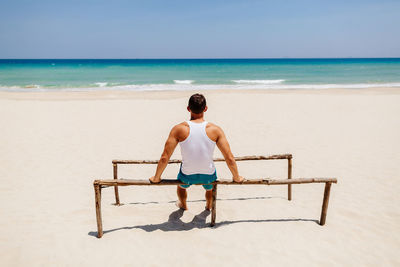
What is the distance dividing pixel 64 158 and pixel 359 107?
507 inches

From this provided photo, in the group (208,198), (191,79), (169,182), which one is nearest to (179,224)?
(208,198)

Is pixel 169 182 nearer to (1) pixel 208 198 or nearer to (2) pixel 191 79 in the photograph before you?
(1) pixel 208 198

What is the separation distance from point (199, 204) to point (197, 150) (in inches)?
67.7

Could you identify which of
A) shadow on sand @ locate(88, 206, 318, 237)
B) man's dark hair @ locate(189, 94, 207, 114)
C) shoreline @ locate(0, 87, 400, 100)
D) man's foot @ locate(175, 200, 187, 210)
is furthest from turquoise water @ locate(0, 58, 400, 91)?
man's dark hair @ locate(189, 94, 207, 114)

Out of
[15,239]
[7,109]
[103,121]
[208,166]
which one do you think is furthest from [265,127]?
[7,109]

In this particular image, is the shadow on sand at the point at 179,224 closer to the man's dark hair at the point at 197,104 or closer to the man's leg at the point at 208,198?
the man's leg at the point at 208,198

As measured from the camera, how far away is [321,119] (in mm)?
10883

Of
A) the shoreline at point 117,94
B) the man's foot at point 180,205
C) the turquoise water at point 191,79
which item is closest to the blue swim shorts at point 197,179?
the man's foot at point 180,205

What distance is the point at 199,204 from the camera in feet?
15.0

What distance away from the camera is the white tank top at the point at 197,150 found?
10.1ft

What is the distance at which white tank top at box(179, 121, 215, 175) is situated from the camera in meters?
3.09

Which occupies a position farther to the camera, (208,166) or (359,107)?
(359,107)

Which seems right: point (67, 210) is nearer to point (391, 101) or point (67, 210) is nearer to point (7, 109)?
point (7, 109)

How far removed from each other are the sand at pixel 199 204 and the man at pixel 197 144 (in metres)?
0.88
